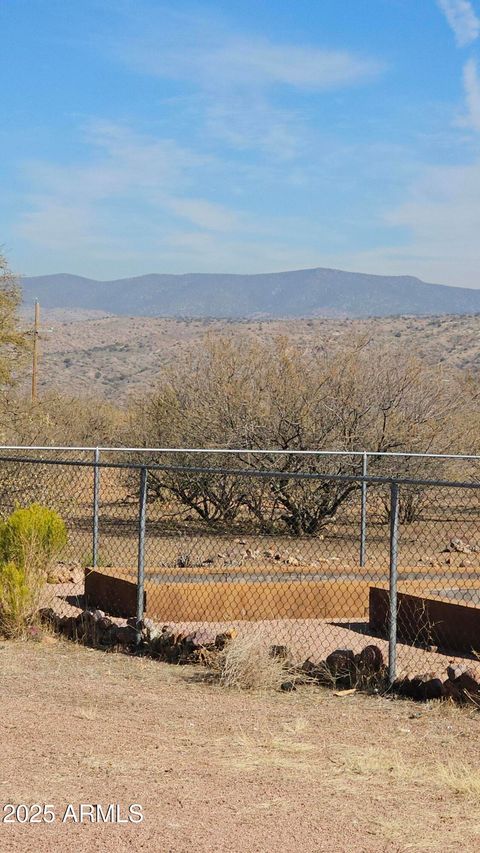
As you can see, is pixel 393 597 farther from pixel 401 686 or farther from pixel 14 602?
pixel 14 602

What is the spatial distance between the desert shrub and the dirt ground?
119 cm

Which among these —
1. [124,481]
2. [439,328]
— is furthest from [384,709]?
[439,328]

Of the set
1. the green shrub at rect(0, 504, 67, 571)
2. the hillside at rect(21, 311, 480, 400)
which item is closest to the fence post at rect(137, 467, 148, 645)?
the green shrub at rect(0, 504, 67, 571)

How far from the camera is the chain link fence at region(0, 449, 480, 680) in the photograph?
1043 cm

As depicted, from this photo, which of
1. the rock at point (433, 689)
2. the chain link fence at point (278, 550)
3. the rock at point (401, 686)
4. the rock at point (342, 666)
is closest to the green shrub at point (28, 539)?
the chain link fence at point (278, 550)

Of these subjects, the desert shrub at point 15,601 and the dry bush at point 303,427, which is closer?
the desert shrub at point 15,601

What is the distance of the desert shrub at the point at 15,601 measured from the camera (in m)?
10.8

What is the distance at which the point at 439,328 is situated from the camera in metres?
83.3

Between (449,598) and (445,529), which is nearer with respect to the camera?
(449,598)

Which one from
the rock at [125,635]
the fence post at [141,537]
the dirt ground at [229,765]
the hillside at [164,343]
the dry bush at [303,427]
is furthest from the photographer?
the hillside at [164,343]

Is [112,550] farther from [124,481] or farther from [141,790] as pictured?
[141,790]

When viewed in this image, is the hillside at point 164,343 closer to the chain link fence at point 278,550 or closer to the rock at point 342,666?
the chain link fence at point 278,550

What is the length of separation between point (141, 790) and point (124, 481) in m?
17.4

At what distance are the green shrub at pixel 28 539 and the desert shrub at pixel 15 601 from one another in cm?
28
